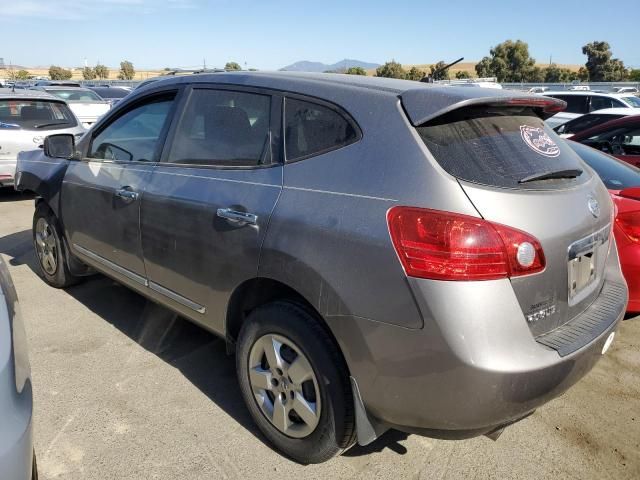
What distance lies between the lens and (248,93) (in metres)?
2.77

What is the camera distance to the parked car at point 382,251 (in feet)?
6.28

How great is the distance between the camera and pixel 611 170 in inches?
156

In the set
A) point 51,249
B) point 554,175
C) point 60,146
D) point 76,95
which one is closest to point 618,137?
point 554,175

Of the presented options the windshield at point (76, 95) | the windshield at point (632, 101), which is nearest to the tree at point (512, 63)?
the windshield at point (632, 101)

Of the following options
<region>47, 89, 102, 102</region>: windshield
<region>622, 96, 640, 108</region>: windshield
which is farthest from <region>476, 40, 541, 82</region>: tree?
<region>47, 89, 102, 102</region>: windshield

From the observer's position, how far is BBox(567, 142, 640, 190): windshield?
3.74 m

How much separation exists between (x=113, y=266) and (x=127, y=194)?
624 mm

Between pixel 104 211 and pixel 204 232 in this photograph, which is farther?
pixel 104 211

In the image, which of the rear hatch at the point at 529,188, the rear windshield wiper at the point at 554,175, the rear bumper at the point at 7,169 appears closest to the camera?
the rear hatch at the point at 529,188

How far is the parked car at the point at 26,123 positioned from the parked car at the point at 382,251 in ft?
19.8

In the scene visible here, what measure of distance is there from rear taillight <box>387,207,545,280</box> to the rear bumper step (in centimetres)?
34

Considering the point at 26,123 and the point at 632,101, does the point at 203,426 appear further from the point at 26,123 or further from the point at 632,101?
the point at 632,101

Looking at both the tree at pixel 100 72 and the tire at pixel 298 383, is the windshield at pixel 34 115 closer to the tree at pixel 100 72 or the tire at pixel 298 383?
the tire at pixel 298 383

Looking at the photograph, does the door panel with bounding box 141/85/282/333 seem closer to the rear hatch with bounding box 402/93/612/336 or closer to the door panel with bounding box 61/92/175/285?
the door panel with bounding box 61/92/175/285
